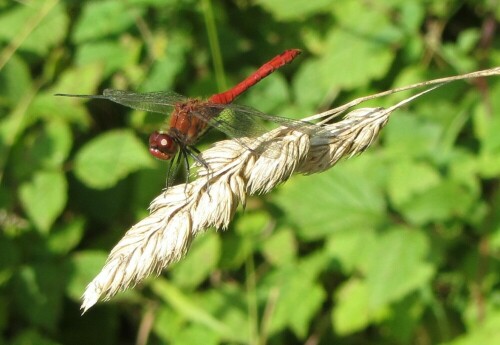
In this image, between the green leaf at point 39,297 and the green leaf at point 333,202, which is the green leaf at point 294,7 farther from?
the green leaf at point 39,297

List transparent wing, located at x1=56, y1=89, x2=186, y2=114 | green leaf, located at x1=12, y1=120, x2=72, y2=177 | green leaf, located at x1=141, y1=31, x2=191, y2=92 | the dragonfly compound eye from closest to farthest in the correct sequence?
1. the dragonfly compound eye
2. transparent wing, located at x1=56, y1=89, x2=186, y2=114
3. green leaf, located at x1=12, y1=120, x2=72, y2=177
4. green leaf, located at x1=141, y1=31, x2=191, y2=92

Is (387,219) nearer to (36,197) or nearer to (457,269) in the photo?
(457,269)

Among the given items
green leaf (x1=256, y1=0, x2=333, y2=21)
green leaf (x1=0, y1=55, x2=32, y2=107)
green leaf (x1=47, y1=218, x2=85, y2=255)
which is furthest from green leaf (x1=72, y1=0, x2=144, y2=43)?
green leaf (x1=47, y1=218, x2=85, y2=255)

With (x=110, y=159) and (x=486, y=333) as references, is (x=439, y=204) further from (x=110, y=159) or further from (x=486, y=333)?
(x=110, y=159)

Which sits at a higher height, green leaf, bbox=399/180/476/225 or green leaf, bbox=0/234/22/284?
green leaf, bbox=0/234/22/284

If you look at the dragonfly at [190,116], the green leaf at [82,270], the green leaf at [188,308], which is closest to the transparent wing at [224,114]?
the dragonfly at [190,116]

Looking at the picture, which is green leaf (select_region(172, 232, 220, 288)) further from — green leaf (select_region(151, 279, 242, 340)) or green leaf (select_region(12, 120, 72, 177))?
green leaf (select_region(12, 120, 72, 177))

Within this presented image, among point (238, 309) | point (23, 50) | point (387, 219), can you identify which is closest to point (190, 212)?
point (387, 219)
